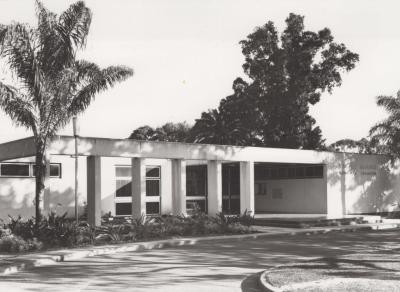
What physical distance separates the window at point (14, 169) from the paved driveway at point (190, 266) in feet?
45.0

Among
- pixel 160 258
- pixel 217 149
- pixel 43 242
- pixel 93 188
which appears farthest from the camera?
pixel 217 149

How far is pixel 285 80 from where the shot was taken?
43406 millimetres

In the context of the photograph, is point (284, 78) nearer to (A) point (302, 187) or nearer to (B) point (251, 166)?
(A) point (302, 187)

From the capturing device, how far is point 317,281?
32.6 feet

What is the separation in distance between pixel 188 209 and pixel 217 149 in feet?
24.0

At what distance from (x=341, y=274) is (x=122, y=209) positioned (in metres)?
22.0

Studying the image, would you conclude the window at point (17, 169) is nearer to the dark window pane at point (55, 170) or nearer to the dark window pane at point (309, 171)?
the dark window pane at point (55, 170)

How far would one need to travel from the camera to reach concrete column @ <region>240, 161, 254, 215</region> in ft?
86.1

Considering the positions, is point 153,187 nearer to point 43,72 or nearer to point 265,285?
point 43,72

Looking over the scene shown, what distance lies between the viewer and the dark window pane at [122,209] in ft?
103

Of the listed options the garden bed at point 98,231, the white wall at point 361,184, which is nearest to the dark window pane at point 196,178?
the white wall at point 361,184

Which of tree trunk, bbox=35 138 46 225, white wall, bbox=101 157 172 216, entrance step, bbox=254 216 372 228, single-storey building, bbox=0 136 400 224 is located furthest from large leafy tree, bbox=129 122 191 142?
tree trunk, bbox=35 138 46 225

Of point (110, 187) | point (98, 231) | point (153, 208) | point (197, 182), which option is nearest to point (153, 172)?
point (153, 208)

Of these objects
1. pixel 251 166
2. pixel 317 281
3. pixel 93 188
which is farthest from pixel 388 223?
pixel 317 281
